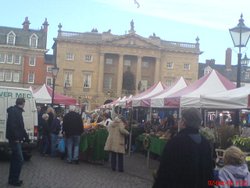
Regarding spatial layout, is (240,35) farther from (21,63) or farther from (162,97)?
(21,63)

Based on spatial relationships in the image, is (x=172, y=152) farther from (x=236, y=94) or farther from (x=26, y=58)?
(x=26, y=58)

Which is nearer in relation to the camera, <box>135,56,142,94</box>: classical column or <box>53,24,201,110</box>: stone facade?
<box>53,24,201,110</box>: stone facade

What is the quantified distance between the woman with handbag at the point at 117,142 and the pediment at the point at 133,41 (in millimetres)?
62467

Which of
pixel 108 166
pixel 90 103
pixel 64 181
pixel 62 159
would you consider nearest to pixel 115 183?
pixel 64 181

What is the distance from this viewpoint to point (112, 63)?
7719cm

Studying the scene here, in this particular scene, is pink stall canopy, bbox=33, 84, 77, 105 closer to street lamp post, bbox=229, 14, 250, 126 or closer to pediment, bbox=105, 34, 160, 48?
street lamp post, bbox=229, 14, 250, 126

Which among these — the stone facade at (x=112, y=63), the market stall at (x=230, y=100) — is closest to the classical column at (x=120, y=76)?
the stone facade at (x=112, y=63)

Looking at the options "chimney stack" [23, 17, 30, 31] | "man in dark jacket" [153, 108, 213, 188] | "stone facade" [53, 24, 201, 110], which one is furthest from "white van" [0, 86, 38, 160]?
"chimney stack" [23, 17, 30, 31]

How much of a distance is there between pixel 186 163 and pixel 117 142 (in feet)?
28.0

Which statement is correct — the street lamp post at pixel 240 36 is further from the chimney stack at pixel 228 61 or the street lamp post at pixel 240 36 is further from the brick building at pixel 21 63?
the chimney stack at pixel 228 61

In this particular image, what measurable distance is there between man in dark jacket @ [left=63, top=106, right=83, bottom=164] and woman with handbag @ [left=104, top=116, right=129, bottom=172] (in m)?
1.27

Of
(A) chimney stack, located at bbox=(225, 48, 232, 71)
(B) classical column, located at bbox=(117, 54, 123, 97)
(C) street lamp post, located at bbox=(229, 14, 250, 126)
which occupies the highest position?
(A) chimney stack, located at bbox=(225, 48, 232, 71)

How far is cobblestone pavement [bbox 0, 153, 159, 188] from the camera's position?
10.0 m

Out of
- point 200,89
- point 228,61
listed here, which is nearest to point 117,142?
point 200,89
